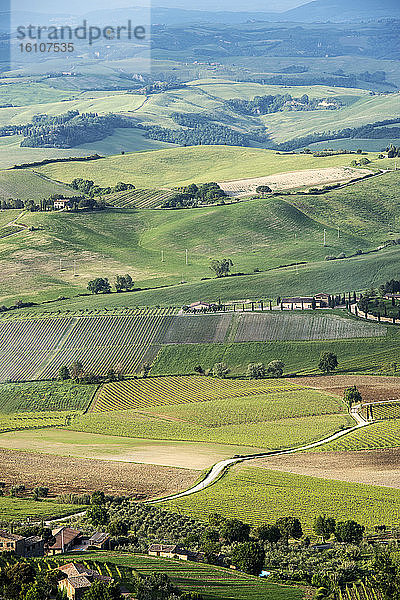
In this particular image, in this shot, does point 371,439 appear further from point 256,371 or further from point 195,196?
point 195,196

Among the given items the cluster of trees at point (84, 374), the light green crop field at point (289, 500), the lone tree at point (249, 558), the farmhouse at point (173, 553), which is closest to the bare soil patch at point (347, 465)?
the light green crop field at point (289, 500)

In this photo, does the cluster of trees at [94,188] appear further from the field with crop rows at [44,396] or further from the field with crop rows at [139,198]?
the field with crop rows at [44,396]

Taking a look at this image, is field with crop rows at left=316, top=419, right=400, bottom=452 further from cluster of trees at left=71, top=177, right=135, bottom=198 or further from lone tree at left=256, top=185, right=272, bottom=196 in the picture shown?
cluster of trees at left=71, top=177, right=135, bottom=198

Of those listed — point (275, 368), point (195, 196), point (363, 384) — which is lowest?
point (195, 196)

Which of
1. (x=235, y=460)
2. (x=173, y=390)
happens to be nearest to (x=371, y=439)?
(x=235, y=460)

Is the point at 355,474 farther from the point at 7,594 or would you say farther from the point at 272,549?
the point at 7,594

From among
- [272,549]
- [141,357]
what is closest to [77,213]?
[141,357]

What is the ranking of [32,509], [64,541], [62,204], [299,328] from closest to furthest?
[64,541] < [32,509] < [299,328] < [62,204]
